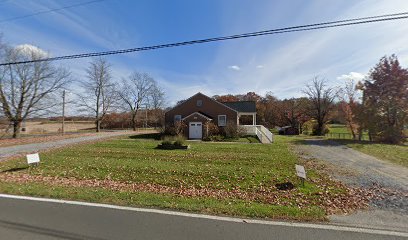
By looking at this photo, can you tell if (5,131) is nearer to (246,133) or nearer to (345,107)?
(246,133)

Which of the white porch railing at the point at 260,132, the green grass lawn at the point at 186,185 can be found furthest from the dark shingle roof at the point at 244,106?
the green grass lawn at the point at 186,185

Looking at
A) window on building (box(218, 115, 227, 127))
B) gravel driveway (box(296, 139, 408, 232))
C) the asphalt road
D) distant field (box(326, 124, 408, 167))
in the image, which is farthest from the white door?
the asphalt road

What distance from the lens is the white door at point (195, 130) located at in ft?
91.1

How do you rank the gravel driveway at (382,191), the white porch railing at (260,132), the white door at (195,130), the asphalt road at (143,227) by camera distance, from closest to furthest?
the asphalt road at (143,227)
the gravel driveway at (382,191)
the white porch railing at (260,132)
the white door at (195,130)

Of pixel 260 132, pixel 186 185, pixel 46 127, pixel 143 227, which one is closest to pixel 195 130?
pixel 260 132

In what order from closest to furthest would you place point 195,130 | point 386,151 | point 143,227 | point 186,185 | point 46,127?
1. point 143,227
2. point 186,185
3. point 386,151
4. point 195,130
5. point 46,127

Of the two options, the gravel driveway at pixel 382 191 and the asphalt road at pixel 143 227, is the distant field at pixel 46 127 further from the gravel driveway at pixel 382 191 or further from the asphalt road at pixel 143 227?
the gravel driveway at pixel 382 191

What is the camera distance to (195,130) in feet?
91.7

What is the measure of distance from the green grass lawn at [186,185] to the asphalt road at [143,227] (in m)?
0.54

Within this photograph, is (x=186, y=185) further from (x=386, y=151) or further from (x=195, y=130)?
(x=195, y=130)

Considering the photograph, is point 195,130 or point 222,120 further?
point 222,120

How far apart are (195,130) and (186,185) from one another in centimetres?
2007

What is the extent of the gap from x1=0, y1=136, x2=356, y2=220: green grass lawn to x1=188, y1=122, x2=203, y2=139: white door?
621 inches

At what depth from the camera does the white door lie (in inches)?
1093
